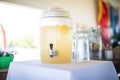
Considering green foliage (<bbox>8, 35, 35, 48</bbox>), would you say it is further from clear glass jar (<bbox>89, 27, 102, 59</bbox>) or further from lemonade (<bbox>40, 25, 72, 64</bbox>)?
lemonade (<bbox>40, 25, 72, 64</bbox>)

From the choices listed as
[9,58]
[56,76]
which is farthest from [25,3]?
[56,76]

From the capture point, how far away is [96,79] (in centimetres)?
67

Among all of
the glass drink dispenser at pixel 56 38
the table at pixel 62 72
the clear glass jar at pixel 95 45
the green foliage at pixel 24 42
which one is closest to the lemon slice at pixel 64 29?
the glass drink dispenser at pixel 56 38

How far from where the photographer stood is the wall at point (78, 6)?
1.72 m

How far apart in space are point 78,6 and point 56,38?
1.59 metres

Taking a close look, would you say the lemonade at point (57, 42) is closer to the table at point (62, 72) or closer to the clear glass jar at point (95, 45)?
the table at point (62, 72)

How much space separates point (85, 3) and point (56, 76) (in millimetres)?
1941

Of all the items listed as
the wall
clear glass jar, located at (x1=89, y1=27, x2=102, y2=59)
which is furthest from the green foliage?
clear glass jar, located at (x1=89, y1=27, x2=102, y2=59)

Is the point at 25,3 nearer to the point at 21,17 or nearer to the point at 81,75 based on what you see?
the point at 21,17

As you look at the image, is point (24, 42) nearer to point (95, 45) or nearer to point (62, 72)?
point (95, 45)

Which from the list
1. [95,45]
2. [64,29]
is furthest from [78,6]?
[64,29]

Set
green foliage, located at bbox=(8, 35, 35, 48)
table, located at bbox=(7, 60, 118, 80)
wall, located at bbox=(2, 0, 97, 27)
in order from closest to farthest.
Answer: table, located at bbox=(7, 60, 118, 80)
green foliage, located at bbox=(8, 35, 35, 48)
wall, located at bbox=(2, 0, 97, 27)

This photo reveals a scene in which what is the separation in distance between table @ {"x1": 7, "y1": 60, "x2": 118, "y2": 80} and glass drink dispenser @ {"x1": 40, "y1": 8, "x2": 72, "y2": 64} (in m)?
0.06

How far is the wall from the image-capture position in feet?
5.65
